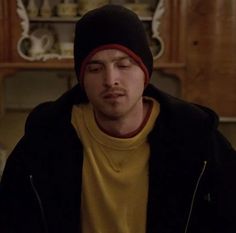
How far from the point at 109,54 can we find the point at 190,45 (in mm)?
1134

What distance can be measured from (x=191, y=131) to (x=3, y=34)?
1.24 metres

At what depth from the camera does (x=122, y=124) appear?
1.22 meters

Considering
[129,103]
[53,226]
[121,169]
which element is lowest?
[53,226]

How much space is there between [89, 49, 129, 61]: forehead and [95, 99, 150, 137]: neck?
15 centimetres

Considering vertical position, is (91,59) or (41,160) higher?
(91,59)

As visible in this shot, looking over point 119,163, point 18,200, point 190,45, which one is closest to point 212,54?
point 190,45

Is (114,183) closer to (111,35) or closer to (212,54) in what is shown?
(111,35)

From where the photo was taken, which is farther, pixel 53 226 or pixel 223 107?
pixel 223 107

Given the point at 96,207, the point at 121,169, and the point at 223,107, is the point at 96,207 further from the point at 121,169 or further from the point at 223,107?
the point at 223,107

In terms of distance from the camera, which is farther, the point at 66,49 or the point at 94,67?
the point at 66,49

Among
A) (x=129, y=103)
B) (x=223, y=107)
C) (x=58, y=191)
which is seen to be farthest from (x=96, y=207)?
(x=223, y=107)

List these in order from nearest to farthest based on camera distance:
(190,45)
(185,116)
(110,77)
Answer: (110,77) < (185,116) < (190,45)

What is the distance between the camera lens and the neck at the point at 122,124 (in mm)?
1225

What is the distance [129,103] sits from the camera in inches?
46.2
